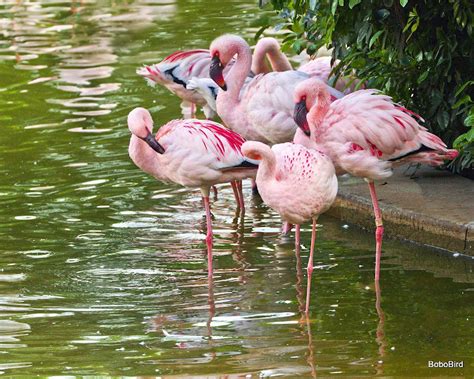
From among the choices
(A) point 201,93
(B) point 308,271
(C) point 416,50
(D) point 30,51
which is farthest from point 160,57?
(B) point 308,271

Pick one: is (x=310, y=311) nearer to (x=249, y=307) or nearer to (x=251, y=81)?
(x=249, y=307)

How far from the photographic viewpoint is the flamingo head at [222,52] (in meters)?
9.20

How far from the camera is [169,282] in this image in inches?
299

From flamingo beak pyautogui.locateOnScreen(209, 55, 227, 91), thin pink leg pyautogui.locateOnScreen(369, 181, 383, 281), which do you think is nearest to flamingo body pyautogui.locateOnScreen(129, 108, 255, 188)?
thin pink leg pyautogui.locateOnScreen(369, 181, 383, 281)

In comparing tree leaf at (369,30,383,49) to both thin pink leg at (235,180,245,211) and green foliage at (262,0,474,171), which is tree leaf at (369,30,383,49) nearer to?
green foliage at (262,0,474,171)

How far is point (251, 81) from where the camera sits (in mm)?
9242

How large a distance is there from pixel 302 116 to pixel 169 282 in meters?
1.37

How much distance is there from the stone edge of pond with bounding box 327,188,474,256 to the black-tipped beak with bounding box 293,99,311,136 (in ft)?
3.18

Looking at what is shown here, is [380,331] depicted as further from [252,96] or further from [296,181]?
[252,96]

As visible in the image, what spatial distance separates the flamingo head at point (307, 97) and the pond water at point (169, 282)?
0.95 m

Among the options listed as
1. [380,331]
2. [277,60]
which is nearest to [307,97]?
[380,331]

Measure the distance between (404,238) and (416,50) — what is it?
1.31 meters

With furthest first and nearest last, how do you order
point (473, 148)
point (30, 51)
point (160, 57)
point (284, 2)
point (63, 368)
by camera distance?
point (30, 51) < point (160, 57) < point (284, 2) < point (473, 148) < point (63, 368)

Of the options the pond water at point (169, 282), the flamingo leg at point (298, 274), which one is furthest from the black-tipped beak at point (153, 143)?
the flamingo leg at point (298, 274)
